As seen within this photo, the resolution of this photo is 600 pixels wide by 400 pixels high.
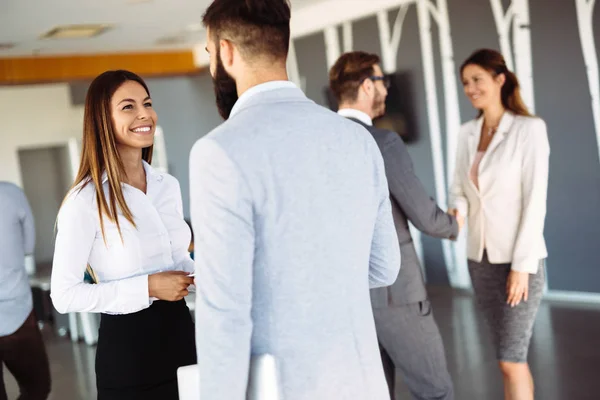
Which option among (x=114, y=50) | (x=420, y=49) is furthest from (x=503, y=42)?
(x=114, y=50)

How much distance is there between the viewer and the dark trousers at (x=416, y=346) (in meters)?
2.71

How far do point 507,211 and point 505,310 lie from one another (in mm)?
408

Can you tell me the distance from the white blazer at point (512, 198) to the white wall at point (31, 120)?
1104 cm

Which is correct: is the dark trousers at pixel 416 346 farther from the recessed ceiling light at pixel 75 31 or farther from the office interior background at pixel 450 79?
the recessed ceiling light at pixel 75 31

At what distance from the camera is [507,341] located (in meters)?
2.98

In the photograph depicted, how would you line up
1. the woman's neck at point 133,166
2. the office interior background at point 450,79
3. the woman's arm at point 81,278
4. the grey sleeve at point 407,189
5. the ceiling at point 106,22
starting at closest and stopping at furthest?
1. the woman's arm at point 81,278
2. the woman's neck at point 133,166
3. the grey sleeve at point 407,189
4. the office interior background at point 450,79
5. the ceiling at point 106,22

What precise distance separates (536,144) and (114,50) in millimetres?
9653

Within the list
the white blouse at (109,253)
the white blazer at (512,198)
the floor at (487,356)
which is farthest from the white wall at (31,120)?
the white blouse at (109,253)

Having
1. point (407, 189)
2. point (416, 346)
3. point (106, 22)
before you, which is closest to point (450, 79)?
point (106, 22)

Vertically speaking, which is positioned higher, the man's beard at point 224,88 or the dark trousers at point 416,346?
the man's beard at point 224,88

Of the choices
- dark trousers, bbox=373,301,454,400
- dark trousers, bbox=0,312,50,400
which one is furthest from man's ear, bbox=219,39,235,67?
dark trousers, bbox=0,312,50,400

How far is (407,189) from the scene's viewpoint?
269cm

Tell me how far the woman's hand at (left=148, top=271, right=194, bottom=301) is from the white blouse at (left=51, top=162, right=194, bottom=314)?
0.02 metres

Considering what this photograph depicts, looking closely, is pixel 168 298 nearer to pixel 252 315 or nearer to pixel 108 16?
pixel 252 315
